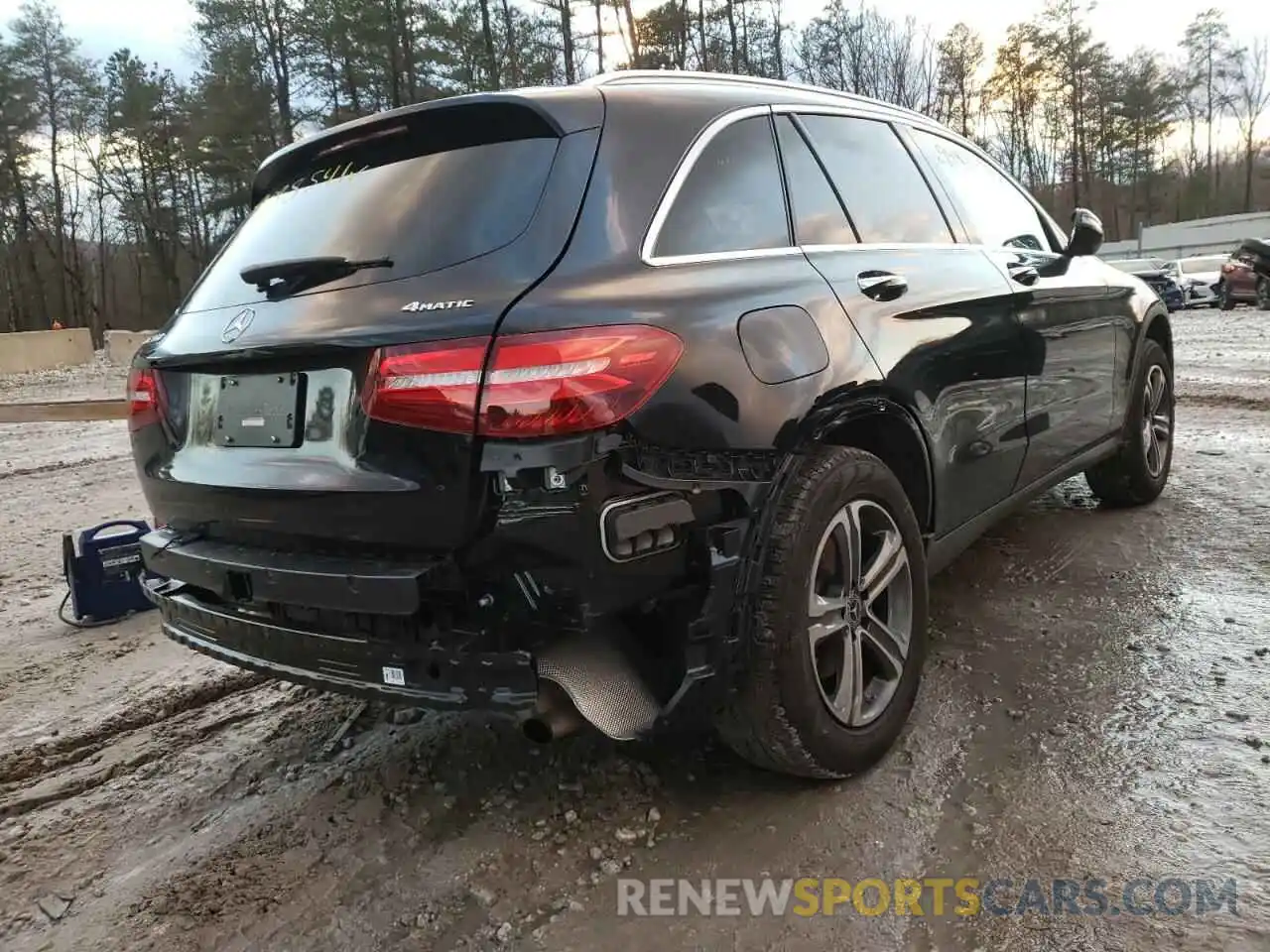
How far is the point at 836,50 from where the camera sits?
4200cm

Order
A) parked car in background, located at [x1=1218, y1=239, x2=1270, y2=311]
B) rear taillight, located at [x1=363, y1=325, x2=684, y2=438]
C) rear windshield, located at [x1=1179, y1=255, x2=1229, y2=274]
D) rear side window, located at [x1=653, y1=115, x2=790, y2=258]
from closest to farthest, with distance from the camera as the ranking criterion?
1. rear taillight, located at [x1=363, y1=325, x2=684, y2=438]
2. rear side window, located at [x1=653, y1=115, x2=790, y2=258]
3. parked car in background, located at [x1=1218, y1=239, x2=1270, y2=311]
4. rear windshield, located at [x1=1179, y1=255, x2=1229, y2=274]

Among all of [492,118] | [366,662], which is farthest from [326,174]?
[366,662]

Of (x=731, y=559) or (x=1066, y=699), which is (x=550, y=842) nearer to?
(x=731, y=559)

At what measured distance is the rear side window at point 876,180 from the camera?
2941mm

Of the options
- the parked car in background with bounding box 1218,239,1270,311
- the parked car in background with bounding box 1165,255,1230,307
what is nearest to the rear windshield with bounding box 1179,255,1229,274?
the parked car in background with bounding box 1165,255,1230,307

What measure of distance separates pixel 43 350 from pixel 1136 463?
26.8m

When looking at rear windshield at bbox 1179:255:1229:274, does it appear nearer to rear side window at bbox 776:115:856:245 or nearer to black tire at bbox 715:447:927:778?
rear side window at bbox 776:115:856:245

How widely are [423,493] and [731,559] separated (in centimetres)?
69

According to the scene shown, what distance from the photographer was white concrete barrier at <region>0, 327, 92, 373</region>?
76.8 feet

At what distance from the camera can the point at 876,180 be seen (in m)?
3.12

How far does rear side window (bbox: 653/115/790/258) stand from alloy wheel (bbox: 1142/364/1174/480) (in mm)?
3058

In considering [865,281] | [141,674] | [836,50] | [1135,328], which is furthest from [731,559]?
[836,50]

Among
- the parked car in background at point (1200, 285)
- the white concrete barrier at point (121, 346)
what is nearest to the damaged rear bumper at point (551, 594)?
the white concrete barrier at point (121, 346)

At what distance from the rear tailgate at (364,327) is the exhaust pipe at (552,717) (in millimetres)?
381
